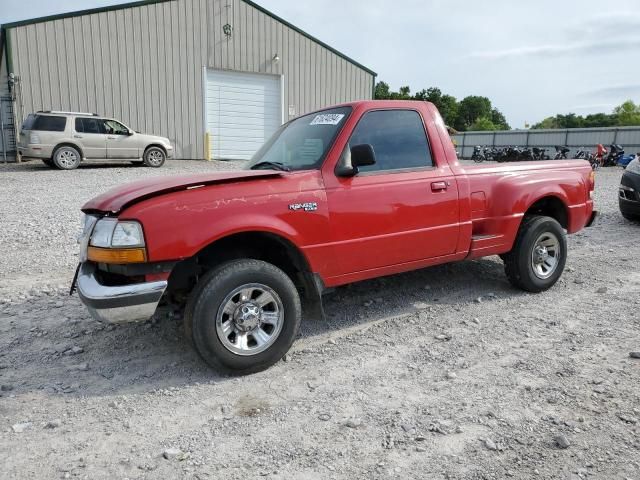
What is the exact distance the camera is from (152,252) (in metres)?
3.16

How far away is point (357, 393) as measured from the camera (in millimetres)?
3234

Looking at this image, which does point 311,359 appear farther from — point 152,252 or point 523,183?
point 523,183

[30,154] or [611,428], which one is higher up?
[30,154]

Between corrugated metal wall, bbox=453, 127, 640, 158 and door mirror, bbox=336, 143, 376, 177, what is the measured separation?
87.7 ft

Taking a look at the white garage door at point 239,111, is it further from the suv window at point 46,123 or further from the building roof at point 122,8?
the suv window at point 46,123

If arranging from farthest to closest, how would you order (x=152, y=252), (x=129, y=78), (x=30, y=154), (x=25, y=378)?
1. (x=129, y=78)
2. (x=30, y=154)
3. (x=25, y=378)
4. (x=152, y=252)

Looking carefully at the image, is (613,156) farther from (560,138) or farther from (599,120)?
(599,120)

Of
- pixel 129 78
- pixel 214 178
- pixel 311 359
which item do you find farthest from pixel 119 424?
pixel 129 78

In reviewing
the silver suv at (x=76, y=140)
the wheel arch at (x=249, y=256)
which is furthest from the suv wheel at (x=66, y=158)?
the wheel arch at (x=249, y=256)

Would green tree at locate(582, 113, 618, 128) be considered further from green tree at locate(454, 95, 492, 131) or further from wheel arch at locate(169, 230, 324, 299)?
wheel arch at locate(169, 230, 324, 299)

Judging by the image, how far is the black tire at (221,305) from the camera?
3.29 metres

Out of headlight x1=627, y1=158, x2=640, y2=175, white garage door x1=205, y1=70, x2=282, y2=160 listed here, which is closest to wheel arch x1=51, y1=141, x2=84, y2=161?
white garage door x1=205, y1=70, x2=282, y2=160

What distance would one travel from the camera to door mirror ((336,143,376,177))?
3.71 metres

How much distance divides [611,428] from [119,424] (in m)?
2.82
